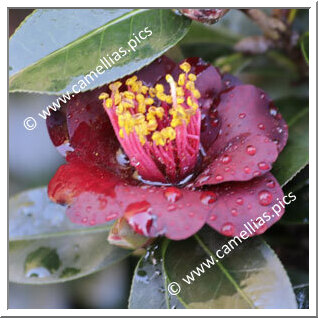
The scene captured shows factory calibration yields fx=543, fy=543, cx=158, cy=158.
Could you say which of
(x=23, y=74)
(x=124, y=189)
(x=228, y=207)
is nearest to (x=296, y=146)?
(x=228, y=207)

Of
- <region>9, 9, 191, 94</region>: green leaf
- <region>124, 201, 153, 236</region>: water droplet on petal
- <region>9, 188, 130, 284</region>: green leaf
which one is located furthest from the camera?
<region>9, 188, 130, 284</region>: green leaf

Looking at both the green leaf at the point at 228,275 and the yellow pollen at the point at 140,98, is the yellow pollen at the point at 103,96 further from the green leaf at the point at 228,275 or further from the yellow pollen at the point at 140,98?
the green leaf at the point at 228,275

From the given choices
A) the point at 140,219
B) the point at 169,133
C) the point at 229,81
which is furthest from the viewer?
the point at 229,81

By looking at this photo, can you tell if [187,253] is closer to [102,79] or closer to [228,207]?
[228,207]

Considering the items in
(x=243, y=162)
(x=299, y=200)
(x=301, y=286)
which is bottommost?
(x=301, y=286)

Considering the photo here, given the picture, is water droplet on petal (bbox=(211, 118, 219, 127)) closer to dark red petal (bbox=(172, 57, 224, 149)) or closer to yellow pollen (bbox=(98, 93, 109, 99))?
dark red petal (bbox=(172, 57, 224, 149))

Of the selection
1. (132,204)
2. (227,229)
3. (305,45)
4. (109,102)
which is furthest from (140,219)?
(305,45)

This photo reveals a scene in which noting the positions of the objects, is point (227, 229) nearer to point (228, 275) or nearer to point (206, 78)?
point (228, 275)

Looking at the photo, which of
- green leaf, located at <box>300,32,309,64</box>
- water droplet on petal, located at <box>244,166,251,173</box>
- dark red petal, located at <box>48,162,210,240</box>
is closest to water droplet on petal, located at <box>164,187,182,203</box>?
dark red petal, located at <box>48,162,210,240</box>
